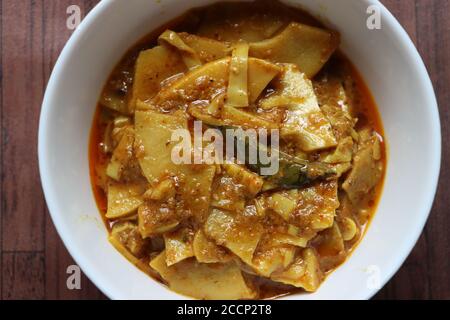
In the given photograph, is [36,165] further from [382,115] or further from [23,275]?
[382,115]

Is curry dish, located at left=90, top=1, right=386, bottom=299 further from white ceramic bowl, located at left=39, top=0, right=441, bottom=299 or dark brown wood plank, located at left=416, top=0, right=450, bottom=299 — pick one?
dark brown wood plank, located at left=416, top=0, right=450, bottom=299

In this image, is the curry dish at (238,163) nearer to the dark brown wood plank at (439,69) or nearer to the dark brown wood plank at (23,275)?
the dark brown wood plank at (439,69)

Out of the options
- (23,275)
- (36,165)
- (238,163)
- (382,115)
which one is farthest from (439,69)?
(23,275)

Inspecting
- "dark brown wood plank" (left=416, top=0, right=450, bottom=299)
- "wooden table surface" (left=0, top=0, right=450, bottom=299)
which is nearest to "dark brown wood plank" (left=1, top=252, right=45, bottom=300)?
"wooden table surface" (left=0, top=0, right=450, bottom=299)

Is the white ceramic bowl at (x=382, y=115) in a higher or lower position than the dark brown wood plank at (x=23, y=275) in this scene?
higher

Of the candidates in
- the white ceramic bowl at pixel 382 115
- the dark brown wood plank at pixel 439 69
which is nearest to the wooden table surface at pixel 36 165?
the dark brown wood plank at pixel 439 69

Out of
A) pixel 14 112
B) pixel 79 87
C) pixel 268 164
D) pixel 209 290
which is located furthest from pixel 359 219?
pixel 14 112

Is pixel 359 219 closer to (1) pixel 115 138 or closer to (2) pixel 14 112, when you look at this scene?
(1) pixel 115 138

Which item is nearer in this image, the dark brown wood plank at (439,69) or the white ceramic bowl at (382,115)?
the white ceramic bowl at (382,115)
